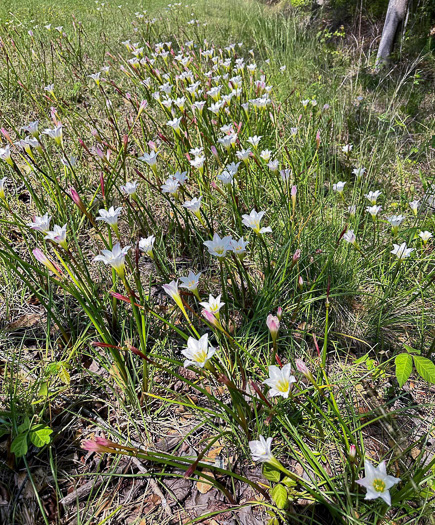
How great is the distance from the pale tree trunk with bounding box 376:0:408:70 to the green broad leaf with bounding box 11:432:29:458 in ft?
19.2

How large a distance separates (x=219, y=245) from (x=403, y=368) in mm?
940

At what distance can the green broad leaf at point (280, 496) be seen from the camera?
1170mm

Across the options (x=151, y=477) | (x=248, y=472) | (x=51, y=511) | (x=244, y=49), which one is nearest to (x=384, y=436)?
(x=248, y=472)

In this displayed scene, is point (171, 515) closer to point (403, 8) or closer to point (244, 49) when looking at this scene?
point (403, 8)

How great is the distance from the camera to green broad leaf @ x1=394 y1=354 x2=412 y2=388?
4.33 feet

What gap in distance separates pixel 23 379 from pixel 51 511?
0.63 m

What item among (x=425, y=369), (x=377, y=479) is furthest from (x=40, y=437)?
(x=425, y=369)

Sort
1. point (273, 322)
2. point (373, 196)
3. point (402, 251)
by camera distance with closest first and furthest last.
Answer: point (273, 322) → point (402, 251) → point (373, 196)

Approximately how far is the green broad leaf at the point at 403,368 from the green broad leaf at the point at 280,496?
1.99ft

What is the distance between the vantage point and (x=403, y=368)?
1.35 metres

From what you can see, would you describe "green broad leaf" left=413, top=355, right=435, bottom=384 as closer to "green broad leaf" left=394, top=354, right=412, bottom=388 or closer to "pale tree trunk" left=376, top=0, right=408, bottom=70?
"green broad leaf" left=394, top=354, right=412, bottom=388

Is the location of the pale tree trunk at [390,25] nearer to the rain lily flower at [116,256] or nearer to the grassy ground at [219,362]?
the grassy ground at [219,362]

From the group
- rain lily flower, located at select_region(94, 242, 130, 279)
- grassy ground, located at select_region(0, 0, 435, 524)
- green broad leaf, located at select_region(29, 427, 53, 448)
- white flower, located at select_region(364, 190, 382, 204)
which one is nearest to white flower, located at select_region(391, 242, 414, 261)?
grassy ground, located at select_region(0, 0, 435, 524)

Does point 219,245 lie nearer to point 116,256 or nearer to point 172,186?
point 116,256
